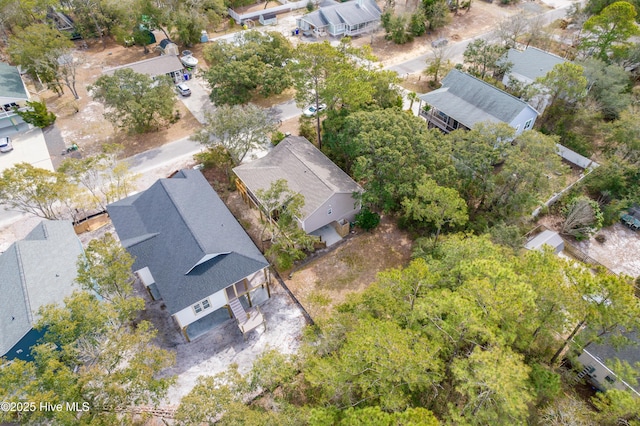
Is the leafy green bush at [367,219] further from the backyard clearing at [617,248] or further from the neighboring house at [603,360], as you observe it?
the backyard clearing at [617,248]

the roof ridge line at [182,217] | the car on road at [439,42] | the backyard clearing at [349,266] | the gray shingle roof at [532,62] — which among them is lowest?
the backyard clearing at [349,266]

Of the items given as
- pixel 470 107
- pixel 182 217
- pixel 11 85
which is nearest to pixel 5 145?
pixel 11 85

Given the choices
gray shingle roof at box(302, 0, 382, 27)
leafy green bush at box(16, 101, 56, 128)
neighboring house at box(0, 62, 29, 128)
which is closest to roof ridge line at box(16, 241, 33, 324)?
leafy green bush at box(16, 101, 56, 128)

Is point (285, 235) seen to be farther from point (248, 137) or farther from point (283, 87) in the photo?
point (283, 87)

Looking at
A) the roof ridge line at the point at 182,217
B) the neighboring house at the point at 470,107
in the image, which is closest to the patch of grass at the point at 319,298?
the roof ridge line at the point at 182,217

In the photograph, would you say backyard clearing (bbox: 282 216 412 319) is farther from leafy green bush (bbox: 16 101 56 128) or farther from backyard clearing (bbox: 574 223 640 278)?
leafy green bush (bbox: 16 101 56 128)

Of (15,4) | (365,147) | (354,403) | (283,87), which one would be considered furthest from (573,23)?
(15,4)
